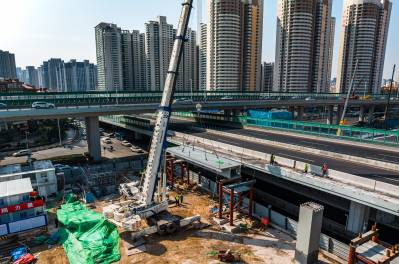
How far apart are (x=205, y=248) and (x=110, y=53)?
474ft

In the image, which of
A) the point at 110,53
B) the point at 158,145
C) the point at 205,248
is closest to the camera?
the point at 205,248

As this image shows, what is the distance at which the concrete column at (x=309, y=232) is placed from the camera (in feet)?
73.0

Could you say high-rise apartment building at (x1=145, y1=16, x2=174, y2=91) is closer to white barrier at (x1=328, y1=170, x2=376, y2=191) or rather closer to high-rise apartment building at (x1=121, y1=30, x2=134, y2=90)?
high-rise apartment building at (x1=121, y1=30, x2=134, y2=90)

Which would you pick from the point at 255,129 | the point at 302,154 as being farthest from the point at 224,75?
the point at 302,154

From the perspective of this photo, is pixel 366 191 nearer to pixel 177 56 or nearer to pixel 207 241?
pixel 207 241

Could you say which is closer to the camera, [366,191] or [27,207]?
[366,191]

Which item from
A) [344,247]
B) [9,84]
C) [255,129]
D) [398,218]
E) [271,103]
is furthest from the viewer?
[9,84]

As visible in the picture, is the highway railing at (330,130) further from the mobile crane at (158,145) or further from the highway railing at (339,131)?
the mobile crane at (158,145)

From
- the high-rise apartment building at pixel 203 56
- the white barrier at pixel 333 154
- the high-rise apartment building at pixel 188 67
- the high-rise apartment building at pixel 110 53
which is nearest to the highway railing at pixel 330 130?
the white barrier at pixel 333 154

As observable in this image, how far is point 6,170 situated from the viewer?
130 feet

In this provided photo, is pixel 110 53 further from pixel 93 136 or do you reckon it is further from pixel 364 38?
pixel 364 38

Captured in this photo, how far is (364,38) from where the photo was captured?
470ft

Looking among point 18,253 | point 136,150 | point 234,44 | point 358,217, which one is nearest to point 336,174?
point 358,217

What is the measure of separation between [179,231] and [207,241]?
364 centimetres
